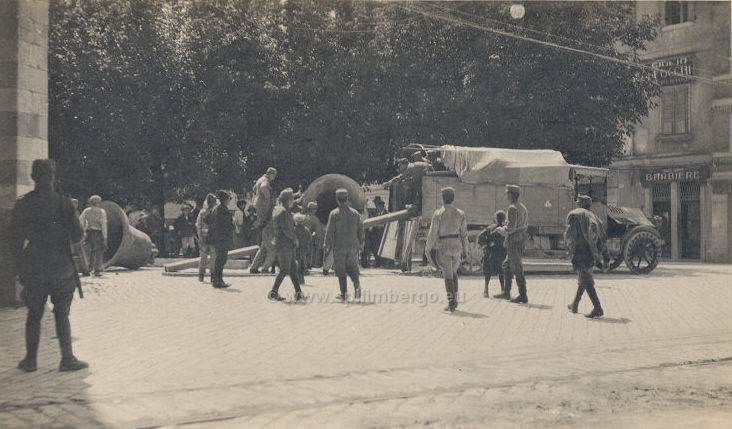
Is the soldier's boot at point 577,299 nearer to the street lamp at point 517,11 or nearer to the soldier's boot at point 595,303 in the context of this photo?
the soldier's boot at point 595,303

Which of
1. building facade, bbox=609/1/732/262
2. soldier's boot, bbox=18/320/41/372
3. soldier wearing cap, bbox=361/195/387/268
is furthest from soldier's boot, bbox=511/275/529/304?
→ building facade, bbox=609/1/732/262

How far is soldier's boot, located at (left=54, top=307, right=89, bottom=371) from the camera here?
665 centimetres

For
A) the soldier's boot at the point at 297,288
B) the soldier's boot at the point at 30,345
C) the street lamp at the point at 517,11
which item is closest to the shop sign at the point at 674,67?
the street lamp at the point at 517,11

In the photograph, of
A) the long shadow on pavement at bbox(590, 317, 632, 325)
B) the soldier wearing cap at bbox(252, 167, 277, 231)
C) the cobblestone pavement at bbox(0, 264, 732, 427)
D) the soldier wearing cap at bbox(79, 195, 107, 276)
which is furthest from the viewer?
the soldier wearing cap at bbox(79, 195, 107, 276)

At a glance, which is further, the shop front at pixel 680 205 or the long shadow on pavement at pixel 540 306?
the shop front at pixel 680 205

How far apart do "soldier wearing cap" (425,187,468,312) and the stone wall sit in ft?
19.6

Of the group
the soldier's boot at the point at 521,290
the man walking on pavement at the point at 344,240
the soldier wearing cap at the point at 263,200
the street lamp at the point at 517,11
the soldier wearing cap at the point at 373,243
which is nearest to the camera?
the soldier's boot at the point at 521,290

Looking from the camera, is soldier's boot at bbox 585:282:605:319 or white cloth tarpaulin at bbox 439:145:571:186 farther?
white cloth tarpaulin at bbox 439:145:571:186

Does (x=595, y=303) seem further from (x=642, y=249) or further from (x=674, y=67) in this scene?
(x=674, y=67)

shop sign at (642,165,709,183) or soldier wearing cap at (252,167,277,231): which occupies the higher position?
shop sign at (642,165,709,183)

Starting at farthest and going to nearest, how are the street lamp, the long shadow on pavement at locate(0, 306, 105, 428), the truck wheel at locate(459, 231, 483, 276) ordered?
the street lamp → the truck wheel at locate(459, 231, 483, 276) → the long shadow on pavement at locate(0, 306, 105, 428)

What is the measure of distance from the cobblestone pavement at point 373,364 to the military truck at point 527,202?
5902 mm

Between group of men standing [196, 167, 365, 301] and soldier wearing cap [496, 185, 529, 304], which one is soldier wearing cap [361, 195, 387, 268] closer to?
group of men standing [196, 167, 365, 301]

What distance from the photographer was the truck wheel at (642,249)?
62.2ft
